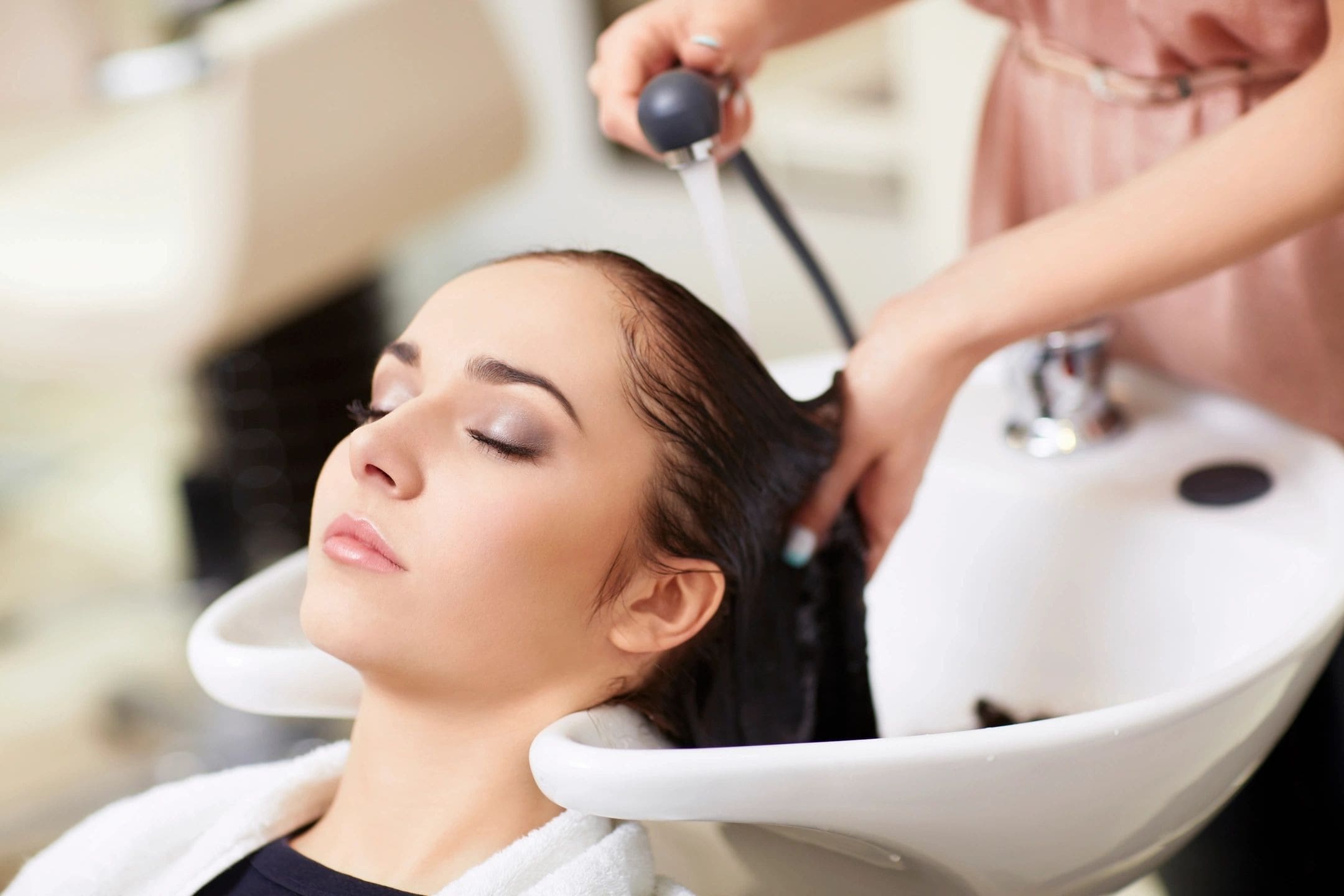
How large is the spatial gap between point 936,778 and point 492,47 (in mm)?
1774

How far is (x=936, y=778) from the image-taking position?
0.65 meters

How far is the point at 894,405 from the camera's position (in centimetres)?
87

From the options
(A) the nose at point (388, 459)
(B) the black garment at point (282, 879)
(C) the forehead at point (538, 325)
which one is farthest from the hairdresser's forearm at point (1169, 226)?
(B) the black garment at point (282, 879)

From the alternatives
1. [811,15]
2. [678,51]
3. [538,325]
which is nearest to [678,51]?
[678,51]

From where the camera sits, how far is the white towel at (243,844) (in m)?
0.76

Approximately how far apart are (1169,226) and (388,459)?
475 mm

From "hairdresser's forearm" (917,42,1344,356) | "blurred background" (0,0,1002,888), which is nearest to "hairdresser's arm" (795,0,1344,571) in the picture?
"hairdresser's forearm" (917,42,1344,356)

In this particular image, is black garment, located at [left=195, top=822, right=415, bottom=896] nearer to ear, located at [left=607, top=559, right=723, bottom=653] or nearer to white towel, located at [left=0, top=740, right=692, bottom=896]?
white towel, located at [left=0, top=740, right=692, bottom=896]

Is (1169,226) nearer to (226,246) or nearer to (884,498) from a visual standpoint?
(884,498)

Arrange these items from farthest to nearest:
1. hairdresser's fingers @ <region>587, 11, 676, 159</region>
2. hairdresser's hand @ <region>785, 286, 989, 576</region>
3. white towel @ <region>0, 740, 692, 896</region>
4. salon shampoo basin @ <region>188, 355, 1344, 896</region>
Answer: hairdresser's fingers @ <region>587, 11, 676, 159</region>, hairdresser's hand @ <region>785, 286, 989, 576</region>, white towel @ <region>0, 740, 692, 896</region>, salon shampoo basin @ <region>188, 355, 1344, 896</region>

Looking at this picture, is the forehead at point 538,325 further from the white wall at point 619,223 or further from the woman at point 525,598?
the white wall at point 619,223

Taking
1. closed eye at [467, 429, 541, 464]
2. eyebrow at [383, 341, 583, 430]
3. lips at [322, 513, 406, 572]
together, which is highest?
eyebrow at [383, 341, 583, 430]

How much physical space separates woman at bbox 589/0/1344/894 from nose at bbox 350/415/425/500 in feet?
0.83

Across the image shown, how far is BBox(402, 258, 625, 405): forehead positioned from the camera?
2.64 feet
